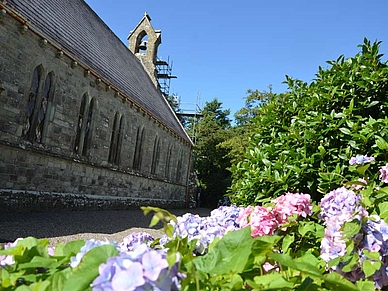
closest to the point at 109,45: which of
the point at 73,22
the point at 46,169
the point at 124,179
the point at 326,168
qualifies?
the point at 73,22

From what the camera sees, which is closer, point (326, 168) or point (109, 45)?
point (326, 168)

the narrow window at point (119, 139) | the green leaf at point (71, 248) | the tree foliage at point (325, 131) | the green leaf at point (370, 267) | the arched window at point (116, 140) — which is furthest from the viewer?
the narrow window at point (119, 139)

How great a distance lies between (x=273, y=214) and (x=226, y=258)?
82cm

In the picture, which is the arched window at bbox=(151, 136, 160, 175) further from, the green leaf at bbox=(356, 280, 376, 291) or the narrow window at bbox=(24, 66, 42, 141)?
the green leaf at bbox=(356, 280, 376, 291)

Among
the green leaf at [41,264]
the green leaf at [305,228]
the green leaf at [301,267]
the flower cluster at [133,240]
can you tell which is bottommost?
the flower cluster at [133,240]

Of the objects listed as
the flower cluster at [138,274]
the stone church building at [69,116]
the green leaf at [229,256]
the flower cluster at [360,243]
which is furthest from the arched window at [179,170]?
the flower cluster at [138,274]

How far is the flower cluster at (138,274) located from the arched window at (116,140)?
15.0m

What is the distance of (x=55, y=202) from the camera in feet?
37.1

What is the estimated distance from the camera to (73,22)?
14297mm

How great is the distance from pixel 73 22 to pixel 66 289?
50.5 feet

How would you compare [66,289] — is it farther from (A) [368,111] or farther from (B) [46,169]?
(B) [46,169]

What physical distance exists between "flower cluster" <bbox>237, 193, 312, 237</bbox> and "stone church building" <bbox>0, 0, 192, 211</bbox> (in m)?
9.11

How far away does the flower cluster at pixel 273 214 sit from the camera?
5.35 ft

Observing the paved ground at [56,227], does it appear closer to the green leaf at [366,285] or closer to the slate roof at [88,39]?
the slate roof at [88,39]
